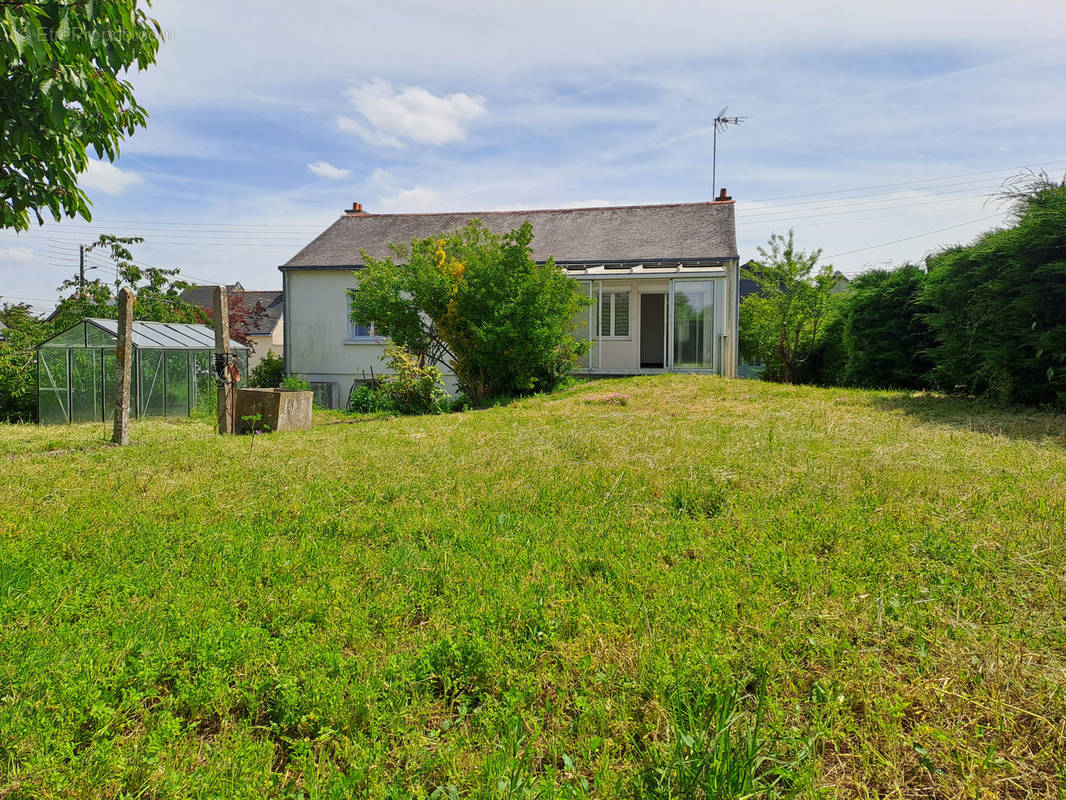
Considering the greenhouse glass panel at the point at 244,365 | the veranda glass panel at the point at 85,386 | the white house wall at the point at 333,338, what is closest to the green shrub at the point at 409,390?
the white house wall at the point at 333,338

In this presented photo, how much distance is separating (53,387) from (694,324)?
45.6 feet

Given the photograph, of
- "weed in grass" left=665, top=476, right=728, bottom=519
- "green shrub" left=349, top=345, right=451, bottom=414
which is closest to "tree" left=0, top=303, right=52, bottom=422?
"green shrub" left=349, top=345, right=451, bottom=414

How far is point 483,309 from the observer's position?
12.5m

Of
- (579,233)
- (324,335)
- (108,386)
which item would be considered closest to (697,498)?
(108,386)

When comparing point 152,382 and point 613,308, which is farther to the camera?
point 613,308

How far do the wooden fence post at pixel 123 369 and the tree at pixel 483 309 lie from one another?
16.6ft

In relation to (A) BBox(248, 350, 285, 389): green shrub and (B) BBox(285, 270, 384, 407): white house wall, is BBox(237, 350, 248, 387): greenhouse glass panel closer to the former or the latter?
(A) BBox(248, 350, 285, 389): green shrub

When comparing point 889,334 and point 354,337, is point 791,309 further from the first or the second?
point 354,337

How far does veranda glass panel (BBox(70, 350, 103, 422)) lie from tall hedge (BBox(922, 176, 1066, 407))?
15191mm

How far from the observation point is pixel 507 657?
2584 mm

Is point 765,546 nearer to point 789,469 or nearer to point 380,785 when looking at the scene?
point 789,469

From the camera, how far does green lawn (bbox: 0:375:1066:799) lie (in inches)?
79.1

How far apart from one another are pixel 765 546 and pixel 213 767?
275 cm

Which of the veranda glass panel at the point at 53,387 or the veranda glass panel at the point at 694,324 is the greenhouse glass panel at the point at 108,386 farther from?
the veranda glass panel at the point at 694,324
